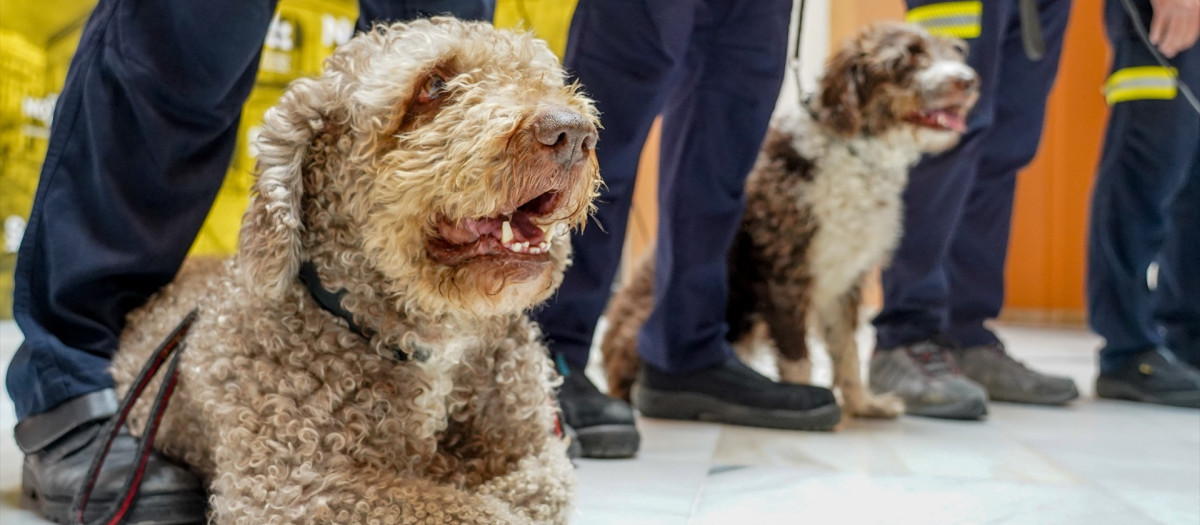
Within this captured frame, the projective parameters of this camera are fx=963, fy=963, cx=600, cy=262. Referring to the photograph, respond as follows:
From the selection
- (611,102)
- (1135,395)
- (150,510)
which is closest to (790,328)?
(611,102)

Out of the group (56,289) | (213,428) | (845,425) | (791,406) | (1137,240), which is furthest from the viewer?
(1137,240)

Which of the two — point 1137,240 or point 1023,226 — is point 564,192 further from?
point 1023,226

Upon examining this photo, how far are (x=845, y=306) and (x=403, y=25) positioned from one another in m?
1.94

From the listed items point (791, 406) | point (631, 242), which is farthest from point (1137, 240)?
point (631, 242)

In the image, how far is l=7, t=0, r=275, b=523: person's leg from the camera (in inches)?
63.2

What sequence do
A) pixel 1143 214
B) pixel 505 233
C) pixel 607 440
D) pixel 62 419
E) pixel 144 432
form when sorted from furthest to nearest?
pixel 1143 214 < pixel 607 440 < pixel 62 419 < pixel 144 432 < pixel 505 233

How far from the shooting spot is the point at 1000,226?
326 centimetres

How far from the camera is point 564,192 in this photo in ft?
4.12

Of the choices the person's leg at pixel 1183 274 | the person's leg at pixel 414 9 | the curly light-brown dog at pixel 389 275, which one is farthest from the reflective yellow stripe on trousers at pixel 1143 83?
the curly light-brown dog at pixel 389 275

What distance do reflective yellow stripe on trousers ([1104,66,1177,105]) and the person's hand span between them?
0.11 m

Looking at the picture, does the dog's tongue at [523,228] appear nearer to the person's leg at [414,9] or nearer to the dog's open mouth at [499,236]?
the dog's open mouth at [499,236]

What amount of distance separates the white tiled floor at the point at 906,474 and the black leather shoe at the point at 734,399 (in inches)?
2.0

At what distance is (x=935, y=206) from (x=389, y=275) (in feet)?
6.91

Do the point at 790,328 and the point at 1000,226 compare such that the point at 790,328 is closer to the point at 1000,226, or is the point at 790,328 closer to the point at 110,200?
the point at 1000,226
